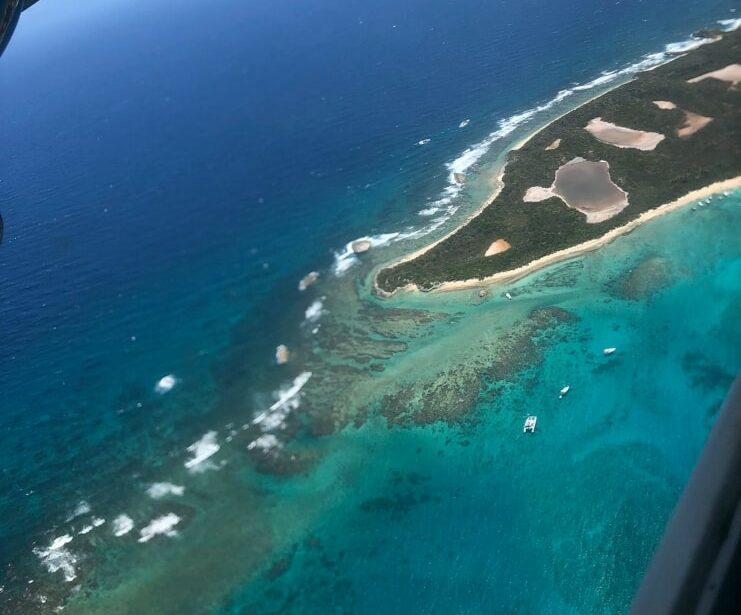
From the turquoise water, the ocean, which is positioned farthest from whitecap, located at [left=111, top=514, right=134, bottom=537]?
the turquoise water

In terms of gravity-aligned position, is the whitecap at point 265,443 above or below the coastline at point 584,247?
above

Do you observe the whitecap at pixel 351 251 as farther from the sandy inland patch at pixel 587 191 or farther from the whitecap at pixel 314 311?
the sandy inland patch at pixel 587 191

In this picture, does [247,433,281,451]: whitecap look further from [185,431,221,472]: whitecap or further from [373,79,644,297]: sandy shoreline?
[373,79,644,297]: sandy shoreline

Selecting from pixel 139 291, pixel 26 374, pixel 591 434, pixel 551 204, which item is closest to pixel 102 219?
pixel 139 291

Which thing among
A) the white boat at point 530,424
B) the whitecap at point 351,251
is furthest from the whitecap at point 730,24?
the white boat at point 530,424

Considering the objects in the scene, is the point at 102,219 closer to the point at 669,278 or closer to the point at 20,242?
the point at 20,242

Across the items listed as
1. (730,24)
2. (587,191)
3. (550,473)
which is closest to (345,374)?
(550,473)

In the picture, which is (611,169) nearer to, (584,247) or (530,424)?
(584,247)
